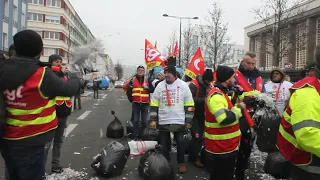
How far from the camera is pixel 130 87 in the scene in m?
8.96

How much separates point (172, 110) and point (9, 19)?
31.1 m

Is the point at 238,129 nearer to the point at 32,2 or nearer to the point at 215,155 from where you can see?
the point at 215,155

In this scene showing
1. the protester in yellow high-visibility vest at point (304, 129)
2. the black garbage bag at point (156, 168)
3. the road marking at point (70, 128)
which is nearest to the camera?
the protester in yellow high-visibility vest at point (304, 129)

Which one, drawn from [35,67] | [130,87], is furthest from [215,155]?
[130,87]

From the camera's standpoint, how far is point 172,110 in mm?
5715

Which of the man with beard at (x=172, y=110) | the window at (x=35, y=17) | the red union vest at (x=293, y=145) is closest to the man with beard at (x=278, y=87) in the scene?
the man with beard at (x=172, y=110)

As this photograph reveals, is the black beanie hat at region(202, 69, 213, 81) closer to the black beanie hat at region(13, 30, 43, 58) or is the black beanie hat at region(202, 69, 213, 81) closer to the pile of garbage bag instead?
the pile of garbage bag

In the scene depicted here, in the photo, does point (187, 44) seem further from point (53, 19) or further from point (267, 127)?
point (53, 19)

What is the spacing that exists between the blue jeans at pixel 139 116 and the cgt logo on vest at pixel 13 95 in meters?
5.68

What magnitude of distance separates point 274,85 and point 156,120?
2705 millimetres

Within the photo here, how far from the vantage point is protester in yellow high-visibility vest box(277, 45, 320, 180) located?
7.50ft

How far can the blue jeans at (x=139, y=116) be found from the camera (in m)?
8.55

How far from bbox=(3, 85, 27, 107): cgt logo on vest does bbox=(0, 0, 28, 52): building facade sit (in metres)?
27.2

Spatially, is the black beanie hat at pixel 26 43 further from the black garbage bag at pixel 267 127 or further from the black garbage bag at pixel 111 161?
the black garbage bag at pixel 267 127
